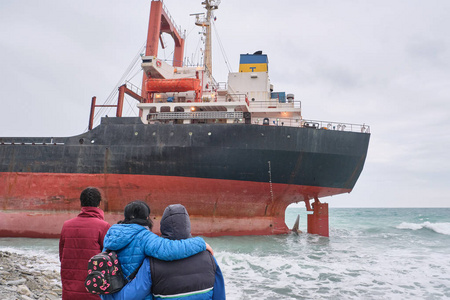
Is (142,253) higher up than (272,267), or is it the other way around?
(142,253)

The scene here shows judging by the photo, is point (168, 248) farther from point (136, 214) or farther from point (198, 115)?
point (198, 115)

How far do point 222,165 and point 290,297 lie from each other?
6.70 meters

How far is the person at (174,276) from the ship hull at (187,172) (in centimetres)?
994

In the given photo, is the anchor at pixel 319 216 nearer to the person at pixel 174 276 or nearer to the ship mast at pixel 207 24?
the ship mast at pixel 207 24

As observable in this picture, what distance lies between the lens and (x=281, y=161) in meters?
11.7

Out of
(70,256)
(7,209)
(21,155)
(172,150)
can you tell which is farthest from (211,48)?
(70,256)

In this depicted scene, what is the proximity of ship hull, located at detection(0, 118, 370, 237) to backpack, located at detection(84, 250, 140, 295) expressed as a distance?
33.1 ft

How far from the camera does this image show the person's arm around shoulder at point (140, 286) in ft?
5.18

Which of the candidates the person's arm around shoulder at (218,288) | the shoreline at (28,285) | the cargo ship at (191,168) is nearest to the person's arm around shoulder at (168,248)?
the person's arm around shoulder at (218,288)

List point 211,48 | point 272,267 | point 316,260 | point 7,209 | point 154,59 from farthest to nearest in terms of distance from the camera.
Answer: point 211,48
point 154,59
point 7,209
point 316,260
point 272,267

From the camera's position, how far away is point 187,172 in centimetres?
1188

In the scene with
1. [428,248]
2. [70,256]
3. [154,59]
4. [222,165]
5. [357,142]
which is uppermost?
[154,59]

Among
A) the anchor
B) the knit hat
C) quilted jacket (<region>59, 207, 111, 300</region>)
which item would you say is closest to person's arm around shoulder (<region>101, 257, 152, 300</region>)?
the knit hat

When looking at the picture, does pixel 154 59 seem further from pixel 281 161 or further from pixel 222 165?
pixel 281 161
